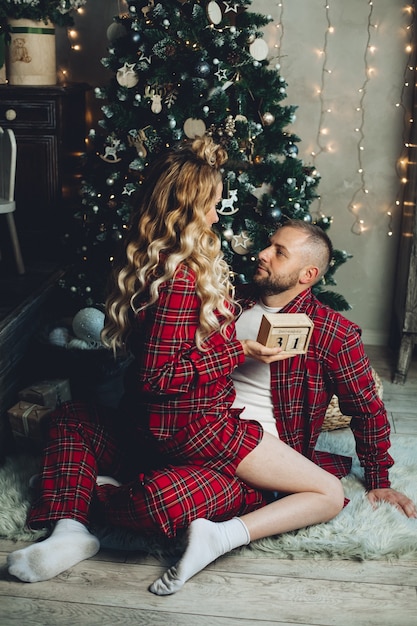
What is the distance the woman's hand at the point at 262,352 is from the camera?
2.29 metres

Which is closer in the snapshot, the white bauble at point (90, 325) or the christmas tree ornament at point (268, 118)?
the white bauble at point (90, 325)

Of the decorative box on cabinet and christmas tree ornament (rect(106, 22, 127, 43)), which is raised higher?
christmas tree ornament (rect(106, 22, 127, 43))

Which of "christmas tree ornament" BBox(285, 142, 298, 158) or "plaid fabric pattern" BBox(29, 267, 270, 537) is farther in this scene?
"christmas tree ornament" BBox(285, 142, 298, 158)

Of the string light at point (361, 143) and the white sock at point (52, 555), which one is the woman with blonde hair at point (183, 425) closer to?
the white sock at point (52, 555)

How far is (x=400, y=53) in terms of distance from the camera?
3.88 meters

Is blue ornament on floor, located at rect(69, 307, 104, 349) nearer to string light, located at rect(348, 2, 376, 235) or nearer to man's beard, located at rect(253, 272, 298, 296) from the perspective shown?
man's beard, located at rect(253, 272, 298, 296)

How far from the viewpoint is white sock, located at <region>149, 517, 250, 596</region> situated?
2.15 m

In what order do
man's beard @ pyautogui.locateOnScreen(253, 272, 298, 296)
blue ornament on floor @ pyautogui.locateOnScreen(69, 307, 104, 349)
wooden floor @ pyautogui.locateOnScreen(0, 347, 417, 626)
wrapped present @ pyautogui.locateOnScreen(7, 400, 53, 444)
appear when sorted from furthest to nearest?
blue ornament on floor @ pyautogui.locateOnScreen(69, 307, 104, 349), wrapped present @ pyautogui.locateOnScreen(7, 400, 53, 444), man's beard @ pyautogui.locateOnScreen(253, 272, 298, 296), wooden floor @ pyautogui.locateOnScreen(0, 347, 417, 626)

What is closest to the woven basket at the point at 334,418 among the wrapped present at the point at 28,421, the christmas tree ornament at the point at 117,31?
the wrapped present at the point at 28,421

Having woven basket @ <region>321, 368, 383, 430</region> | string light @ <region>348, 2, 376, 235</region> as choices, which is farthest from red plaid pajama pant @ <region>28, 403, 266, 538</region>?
string light @ <region>348, 2, 376, 235</region>

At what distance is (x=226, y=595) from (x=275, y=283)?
944 millimetres

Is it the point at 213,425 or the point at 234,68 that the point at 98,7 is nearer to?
the point at 234,68

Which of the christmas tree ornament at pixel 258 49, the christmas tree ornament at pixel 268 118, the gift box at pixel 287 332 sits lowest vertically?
the gift box at pixel 287 332

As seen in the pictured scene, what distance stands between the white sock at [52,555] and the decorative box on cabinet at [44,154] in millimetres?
2097
